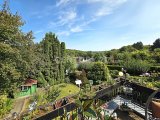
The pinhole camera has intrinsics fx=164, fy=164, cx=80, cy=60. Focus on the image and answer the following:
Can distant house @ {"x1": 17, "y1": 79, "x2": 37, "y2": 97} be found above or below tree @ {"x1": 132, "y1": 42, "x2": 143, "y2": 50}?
below

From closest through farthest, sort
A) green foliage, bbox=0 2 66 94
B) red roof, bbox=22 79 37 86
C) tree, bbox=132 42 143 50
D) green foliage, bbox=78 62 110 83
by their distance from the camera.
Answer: green foliage, bbox=0 2 66 94, red roof, bbox=22 79 37 86, green foliage, bbox=78 62 110 83, tree, bbox=132 42 143 50

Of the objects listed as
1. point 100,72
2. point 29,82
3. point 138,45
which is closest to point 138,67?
point 100,72

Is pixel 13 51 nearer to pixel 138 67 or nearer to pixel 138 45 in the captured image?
pixel 138 67

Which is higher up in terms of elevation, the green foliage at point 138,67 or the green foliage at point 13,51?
the green foliage at point 13,51

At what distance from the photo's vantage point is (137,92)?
20.0 ft

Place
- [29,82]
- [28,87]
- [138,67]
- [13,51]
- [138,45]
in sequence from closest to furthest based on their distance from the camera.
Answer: [13,51] < [28,87] < [29,82] < [138,67] < [138,45]

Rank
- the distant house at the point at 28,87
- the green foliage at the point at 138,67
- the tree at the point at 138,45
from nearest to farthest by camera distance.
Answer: the distant house at the point at 28,87 → the green foliage at the point at 138,67 → the tree at the point at 138,45

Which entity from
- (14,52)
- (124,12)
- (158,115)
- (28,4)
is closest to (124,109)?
(158,115)

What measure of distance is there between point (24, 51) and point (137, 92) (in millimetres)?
8822

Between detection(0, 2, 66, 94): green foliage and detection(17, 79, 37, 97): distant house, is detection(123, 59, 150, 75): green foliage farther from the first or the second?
detection(17, 79, 37, 97): distant house

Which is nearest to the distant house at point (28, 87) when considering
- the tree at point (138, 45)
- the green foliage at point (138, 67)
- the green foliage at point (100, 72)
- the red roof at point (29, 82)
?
the red roof at point (29, 82)

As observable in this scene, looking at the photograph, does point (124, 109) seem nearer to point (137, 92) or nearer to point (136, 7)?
point (137, 92)

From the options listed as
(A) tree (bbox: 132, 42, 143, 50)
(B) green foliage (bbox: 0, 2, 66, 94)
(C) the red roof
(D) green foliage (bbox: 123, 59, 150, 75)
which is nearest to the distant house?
(C) the red roof

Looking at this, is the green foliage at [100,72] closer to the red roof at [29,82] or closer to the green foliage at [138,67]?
the green foliage at [138,67]
